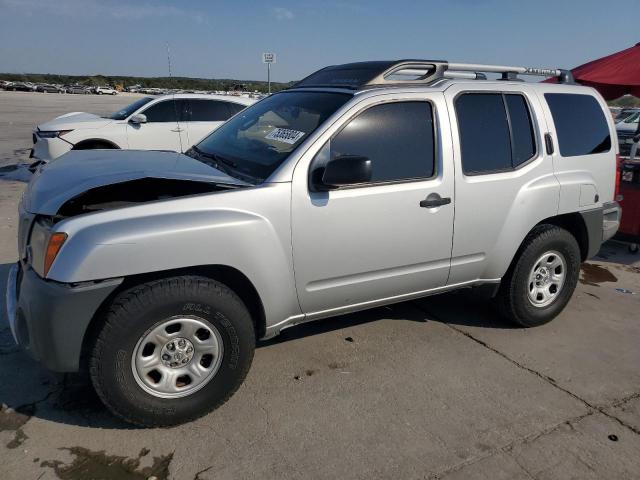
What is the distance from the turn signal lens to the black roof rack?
79.4 inches

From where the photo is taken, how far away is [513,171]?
377cm

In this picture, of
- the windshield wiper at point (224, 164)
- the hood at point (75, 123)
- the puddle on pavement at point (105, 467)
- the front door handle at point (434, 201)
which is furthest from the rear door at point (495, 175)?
the hood at point (75, 123)

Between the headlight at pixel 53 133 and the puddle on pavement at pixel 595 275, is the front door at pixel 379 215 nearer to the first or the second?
the puddle on pavement at pixel 595 275

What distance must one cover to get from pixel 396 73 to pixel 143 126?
6543mm

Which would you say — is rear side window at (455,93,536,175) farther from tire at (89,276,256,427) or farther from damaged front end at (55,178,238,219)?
tire at (89,276,256,427)

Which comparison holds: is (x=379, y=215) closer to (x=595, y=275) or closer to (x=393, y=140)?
(x=393, y=140)

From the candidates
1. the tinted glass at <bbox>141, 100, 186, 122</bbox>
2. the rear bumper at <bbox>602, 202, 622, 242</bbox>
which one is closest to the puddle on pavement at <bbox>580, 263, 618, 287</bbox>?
the rear bumper at <bbox>602, 202, 622, 242</bbox>

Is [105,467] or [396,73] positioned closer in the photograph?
[105,467]

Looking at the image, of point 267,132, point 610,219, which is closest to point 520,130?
point 610,219

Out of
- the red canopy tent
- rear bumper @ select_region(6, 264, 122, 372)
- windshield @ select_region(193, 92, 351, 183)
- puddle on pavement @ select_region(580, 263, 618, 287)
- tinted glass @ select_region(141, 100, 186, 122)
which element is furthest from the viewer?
tinted glass @ select_region(141, 100, 186, 122)

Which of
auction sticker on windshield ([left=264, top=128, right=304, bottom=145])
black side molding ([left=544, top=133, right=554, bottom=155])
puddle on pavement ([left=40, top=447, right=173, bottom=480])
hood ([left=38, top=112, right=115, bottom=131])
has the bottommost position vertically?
puddle on pavement ([left=40, top=447, right=173, bottom=480])

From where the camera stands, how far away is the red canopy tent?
7555 millimetres

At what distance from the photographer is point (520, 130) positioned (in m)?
3.88

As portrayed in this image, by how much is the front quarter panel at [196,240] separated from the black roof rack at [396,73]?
1117mm
